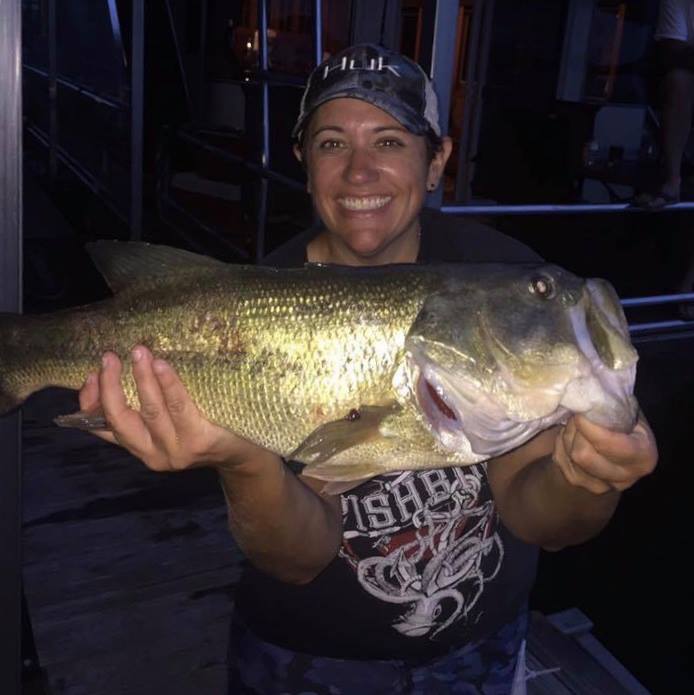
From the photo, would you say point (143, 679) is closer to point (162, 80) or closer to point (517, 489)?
point (517, 489)

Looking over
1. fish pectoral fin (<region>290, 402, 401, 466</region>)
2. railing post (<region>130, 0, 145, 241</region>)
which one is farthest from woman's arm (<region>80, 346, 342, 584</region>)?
railing post (<region>130, 0, 145, 241</region>)

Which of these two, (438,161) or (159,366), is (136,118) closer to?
(438,161)

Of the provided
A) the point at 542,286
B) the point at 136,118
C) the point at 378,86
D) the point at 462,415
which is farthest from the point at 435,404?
the point at 136,118

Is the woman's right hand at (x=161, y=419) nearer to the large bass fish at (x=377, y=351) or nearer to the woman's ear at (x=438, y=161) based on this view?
the large bass fish at (x=377, y=351)

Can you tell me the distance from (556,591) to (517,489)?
2.67m

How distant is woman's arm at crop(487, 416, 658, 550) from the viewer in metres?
1.78

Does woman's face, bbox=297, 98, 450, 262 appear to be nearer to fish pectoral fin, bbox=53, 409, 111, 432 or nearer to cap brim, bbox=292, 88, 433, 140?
cap brim, bbox=292, 88, 433, 140

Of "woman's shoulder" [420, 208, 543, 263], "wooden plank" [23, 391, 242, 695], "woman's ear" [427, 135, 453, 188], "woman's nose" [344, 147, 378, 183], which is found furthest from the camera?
"wooden plank" [23, 391, 242, 695]

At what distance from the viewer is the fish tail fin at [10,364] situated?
2.14 m

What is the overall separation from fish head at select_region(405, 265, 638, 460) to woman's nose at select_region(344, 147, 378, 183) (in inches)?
18.0

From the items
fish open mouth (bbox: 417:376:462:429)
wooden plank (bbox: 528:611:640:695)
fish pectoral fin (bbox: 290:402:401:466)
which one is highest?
fish open mouth (bbox: 417:376:462:429)

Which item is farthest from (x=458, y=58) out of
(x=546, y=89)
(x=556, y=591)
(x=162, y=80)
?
(x=556, y=591)

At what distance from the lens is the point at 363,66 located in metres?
2.32

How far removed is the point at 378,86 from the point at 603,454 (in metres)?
1.20
